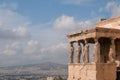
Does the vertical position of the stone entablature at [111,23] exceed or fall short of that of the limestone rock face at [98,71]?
it exceeds it

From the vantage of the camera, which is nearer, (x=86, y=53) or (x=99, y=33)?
(x=99, y=33)

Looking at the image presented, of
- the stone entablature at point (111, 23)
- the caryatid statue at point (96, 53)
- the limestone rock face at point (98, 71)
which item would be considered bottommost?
the limestone rock face at point (98, 71)

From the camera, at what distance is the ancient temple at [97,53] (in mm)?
31109

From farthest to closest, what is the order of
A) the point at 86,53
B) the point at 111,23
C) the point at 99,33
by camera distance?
the point at 111,23
the point at 86,53
the point at 99,33

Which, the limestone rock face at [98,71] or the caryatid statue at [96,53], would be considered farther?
the caryatid statue at [96,53]

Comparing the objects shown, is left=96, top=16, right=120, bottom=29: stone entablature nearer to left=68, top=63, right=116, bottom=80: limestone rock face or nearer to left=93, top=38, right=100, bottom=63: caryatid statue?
left=93, top=38, right=100, bottom=63: caryatid statue

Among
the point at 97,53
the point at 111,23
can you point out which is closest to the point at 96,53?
the point at 97,53

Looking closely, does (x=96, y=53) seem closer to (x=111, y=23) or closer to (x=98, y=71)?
(x=98, y=71)

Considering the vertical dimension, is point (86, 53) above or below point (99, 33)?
below

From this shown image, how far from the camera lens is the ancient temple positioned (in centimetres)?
3111

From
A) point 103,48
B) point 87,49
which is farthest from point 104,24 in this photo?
point 87,49

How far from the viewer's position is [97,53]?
3128cm

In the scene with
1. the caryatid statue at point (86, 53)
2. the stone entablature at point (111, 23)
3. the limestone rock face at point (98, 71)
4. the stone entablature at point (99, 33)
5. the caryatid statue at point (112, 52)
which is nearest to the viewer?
the limestone rock face at point (98, 71)

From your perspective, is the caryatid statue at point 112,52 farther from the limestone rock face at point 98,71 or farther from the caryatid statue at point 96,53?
the caryatid statue at point 96,53
